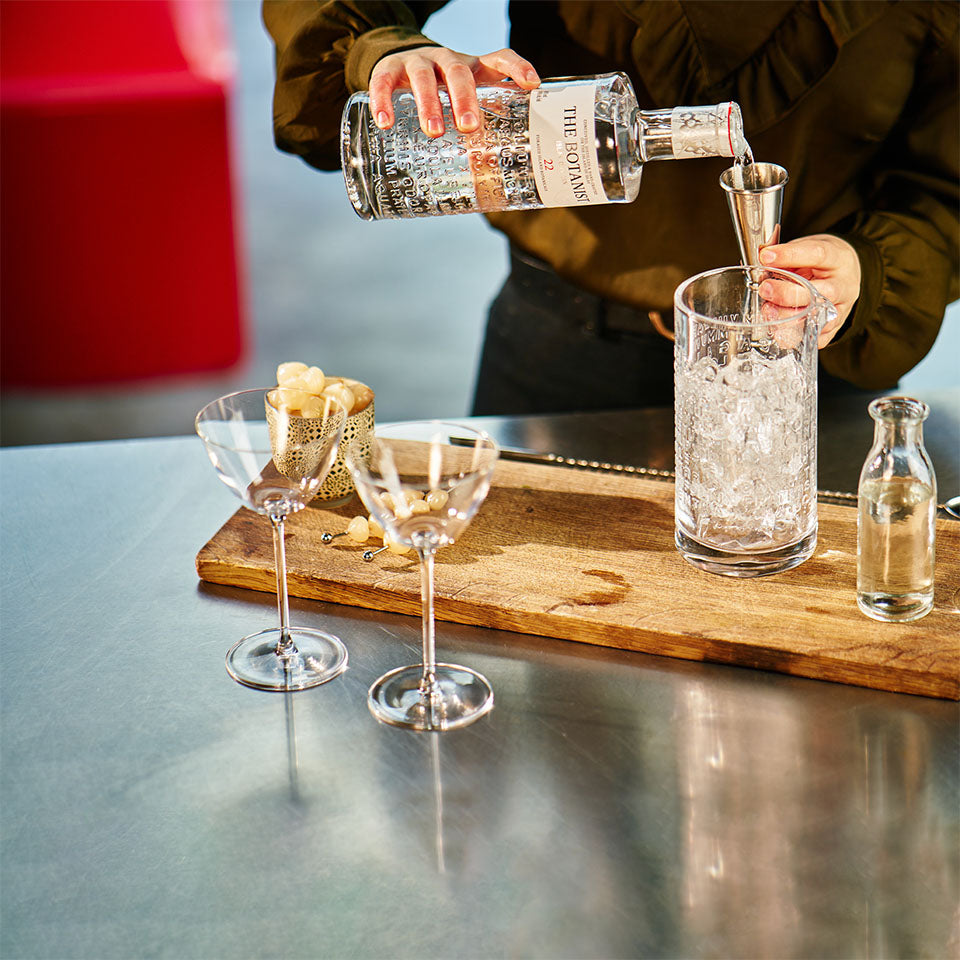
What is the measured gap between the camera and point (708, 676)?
42.6 inches

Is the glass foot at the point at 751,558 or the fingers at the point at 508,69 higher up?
the fingers at the point at 508,69

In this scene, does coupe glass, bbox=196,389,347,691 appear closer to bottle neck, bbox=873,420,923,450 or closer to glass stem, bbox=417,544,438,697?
glass stem, bbox=417,544,438,697

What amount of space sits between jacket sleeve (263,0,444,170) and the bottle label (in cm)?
30

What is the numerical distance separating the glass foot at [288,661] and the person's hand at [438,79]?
1.45ft

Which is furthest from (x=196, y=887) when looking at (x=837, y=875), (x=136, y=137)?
(x=136, y=137)

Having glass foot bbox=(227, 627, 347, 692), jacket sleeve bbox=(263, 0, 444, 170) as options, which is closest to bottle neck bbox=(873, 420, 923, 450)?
glass foot bbox=(227, 627, 347, 692)

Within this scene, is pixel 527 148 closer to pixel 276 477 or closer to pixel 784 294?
pixel 784 294

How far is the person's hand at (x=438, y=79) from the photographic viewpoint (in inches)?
45.5

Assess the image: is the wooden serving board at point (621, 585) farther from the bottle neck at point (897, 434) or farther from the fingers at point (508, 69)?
the fingers at point (508, 69)

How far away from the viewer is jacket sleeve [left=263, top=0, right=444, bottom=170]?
1395 mm

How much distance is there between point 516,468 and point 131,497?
0.40 m

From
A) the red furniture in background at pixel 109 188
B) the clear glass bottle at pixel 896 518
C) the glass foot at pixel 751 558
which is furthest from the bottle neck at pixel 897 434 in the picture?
the red furniture in background at pixel 109 188

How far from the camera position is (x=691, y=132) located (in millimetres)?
1143

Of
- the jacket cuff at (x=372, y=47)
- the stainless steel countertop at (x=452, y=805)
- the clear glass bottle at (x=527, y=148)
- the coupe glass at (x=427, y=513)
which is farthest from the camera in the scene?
the jacket cuff at (x=372, y=47)
